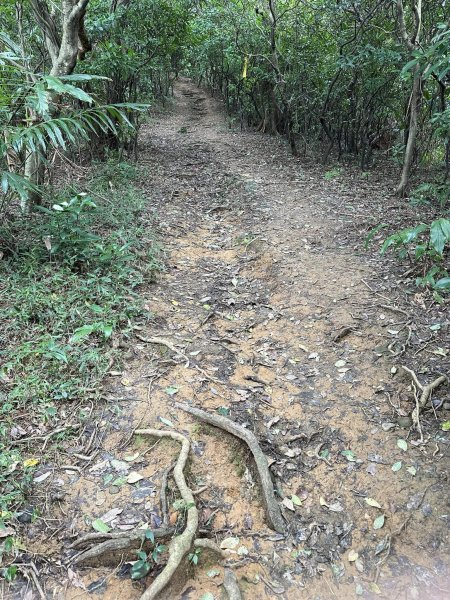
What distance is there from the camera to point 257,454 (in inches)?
119

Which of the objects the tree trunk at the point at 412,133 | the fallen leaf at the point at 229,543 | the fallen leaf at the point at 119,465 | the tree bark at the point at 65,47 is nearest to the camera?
the fallen leaf at the point at 229,543

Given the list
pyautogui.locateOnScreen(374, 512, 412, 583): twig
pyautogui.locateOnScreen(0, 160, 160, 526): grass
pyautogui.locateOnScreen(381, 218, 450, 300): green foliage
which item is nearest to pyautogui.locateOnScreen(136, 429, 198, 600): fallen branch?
pyautogui.locateOnScreen(0, 160, 160, 526): grass

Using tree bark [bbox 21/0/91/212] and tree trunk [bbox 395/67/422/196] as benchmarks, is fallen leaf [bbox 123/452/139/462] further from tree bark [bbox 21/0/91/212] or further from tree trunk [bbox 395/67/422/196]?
tree trunk [bbox 395/67/422/196]

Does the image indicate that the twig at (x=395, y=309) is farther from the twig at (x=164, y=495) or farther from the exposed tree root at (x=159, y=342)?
the twig at (x=164, y=495)

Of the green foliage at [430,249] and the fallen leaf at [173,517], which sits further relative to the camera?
the fallen leaf at [173,517]

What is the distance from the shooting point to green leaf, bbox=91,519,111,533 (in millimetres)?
2545

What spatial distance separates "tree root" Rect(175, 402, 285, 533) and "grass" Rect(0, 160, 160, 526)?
0.85 metres

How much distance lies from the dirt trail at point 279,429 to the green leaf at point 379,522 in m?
0.04

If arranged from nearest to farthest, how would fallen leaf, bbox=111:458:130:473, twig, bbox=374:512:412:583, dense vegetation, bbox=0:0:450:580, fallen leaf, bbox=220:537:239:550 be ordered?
twig, bbox=374:512:412:583 < fallen leaf, bbox=220:537:239:550 < fallen leaf, bbox=111:458:130:473 < dense vegetation, bbox=0:0:450:580

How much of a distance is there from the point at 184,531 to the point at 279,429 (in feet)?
3.77

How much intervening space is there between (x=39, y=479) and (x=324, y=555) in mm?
1849

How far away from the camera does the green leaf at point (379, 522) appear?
8.77 feet

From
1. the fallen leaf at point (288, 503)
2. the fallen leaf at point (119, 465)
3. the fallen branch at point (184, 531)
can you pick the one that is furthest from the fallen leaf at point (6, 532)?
the fallen leaf at point (288, 503)

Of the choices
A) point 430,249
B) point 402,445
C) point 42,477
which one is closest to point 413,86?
point 430,249
